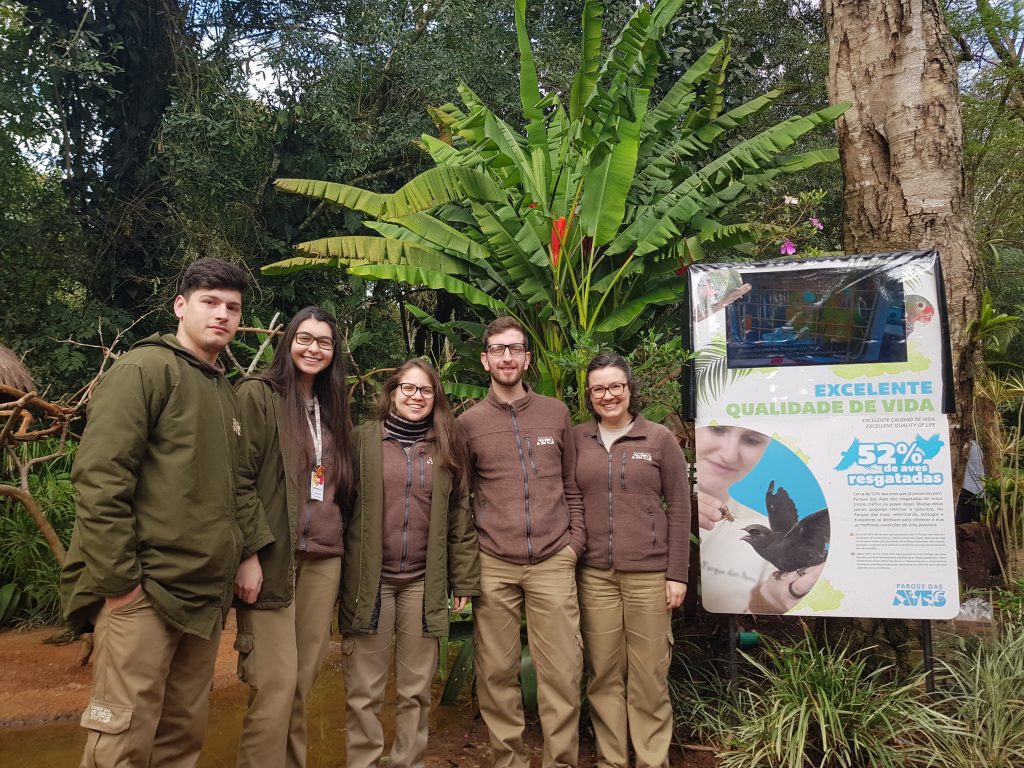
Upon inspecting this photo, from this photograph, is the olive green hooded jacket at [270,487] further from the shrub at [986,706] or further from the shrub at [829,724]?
the shrub at [986,706]

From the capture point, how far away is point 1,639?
589 centimetres

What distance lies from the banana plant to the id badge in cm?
167

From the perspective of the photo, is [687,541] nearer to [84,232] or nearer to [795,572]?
[795,572]

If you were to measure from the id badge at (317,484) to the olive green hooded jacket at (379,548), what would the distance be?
0.18m

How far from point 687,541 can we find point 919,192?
2.60 meters

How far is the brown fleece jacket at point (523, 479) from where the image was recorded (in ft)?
10.5

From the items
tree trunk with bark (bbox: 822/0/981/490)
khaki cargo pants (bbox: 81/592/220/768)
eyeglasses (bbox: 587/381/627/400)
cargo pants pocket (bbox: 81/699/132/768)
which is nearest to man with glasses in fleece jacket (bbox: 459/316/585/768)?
eyeglasses (bbox: 587/381/627/400)

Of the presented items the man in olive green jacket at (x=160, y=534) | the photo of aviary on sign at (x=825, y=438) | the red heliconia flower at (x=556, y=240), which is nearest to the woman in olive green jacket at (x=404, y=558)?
the man in olive green jacket at (x=160, y=534)

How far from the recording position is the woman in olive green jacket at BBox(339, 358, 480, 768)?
302 cm

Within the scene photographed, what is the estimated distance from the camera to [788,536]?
12.0ft

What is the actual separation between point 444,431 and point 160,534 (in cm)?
125

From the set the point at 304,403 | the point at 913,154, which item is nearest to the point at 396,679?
the point at 304,403

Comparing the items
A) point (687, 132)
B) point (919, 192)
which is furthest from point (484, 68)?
point (919, 192)

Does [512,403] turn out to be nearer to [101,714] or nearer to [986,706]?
[101,714]
